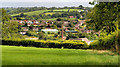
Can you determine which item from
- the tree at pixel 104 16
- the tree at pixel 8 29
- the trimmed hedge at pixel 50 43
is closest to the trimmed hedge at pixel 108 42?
the tree at pixel 104 16

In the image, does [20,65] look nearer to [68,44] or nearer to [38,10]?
[68,44]

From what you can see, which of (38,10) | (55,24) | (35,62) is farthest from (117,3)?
(38,10)

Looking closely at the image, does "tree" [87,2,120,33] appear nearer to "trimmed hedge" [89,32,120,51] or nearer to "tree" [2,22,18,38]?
"trimmed hedge" [89,32,120,51]

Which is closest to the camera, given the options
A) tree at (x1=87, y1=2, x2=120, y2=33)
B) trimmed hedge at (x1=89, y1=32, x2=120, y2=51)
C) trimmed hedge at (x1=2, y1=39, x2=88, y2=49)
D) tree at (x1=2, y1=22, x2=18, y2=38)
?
trimmed hedge at (x1=89, y1=32, x2=120, y2=51)

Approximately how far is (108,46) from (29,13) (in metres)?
42.6

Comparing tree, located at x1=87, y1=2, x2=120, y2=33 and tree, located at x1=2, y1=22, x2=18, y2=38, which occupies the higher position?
tree, located at x1=87, y1=2, x2=120, y2=33

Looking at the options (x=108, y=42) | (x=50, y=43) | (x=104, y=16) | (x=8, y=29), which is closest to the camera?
(x=108, y=42)

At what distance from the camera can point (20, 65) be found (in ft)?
22.1

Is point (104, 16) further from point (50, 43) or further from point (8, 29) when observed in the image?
point (8, 29)

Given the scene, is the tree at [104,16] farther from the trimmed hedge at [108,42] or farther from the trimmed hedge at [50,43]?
the trimmed hedge at [50,43]

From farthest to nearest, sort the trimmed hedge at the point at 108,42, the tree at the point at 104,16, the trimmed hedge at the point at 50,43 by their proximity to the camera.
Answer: the trimmed hedge at the point at 50,43, the tree at the point at 104,16, the trimmed hedge at the point at 108,42

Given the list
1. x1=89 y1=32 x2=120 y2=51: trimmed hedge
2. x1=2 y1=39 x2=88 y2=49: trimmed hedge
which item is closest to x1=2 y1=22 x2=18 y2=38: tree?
x1=2 y1=39 x2=88 y2=49: trimmed hedge

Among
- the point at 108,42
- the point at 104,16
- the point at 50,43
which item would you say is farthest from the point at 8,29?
the point at 108,42

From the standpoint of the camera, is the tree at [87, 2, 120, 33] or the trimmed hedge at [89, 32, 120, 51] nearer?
the trimmed hedge at [89, 32, 120, 51]
